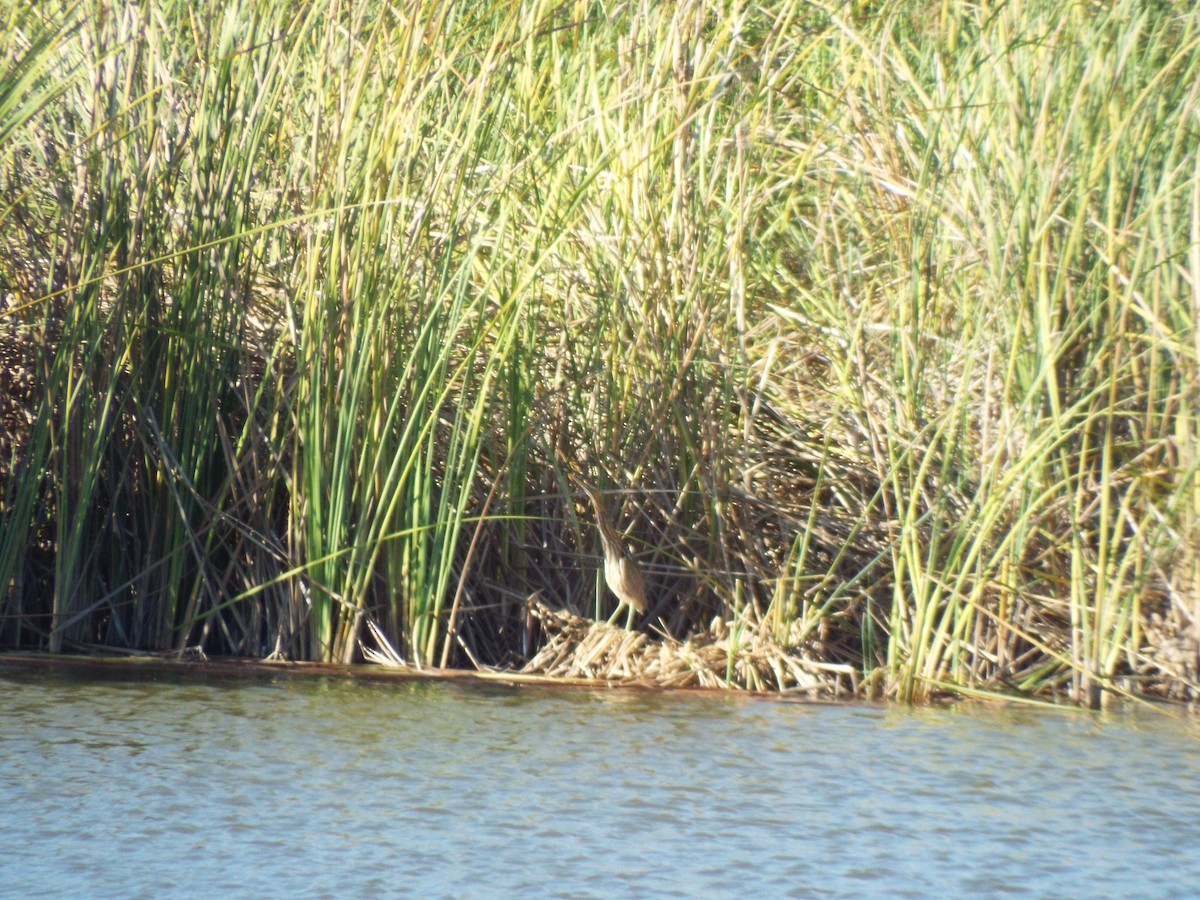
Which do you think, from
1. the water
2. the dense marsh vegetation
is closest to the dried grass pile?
the dense marsh vegetation

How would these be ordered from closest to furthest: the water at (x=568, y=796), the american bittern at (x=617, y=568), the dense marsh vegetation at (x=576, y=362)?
the water at (x=568, y=796) → the dense marsh vegetation at (x=576, y=362) → the american bittern at (x=617, y=568)

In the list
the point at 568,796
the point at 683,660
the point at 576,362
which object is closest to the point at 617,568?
the point at 683,660

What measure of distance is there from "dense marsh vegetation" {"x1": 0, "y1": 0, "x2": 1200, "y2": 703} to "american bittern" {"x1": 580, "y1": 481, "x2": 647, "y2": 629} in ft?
0.24

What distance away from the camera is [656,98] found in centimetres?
320

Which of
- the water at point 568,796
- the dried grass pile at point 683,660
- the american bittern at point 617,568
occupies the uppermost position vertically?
the american bittern at point 617,568

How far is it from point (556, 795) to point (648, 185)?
1.44 metres

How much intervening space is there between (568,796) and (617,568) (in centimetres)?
90

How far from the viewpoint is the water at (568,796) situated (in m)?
1.92

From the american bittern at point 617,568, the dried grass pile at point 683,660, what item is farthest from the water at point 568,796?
the american bittern at point 617,568

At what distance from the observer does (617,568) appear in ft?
10.2

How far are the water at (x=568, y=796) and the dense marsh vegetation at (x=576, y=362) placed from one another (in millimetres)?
299

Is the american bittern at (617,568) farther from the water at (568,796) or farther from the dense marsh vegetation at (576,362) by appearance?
the water at (568,796)

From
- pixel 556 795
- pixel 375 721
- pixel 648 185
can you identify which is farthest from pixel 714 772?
pixel 648 185

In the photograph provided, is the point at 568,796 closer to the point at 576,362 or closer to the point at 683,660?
the point at 683,660
